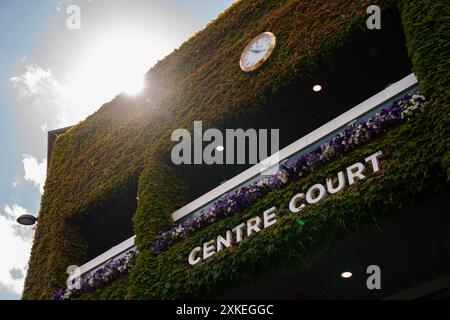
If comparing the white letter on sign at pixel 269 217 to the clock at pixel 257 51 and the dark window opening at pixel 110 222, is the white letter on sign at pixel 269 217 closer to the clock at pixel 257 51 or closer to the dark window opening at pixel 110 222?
the clock at pixel 257 51

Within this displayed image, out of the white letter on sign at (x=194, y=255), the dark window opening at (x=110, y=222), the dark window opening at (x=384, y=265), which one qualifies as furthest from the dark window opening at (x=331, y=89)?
the dark window opening at (x=384, y=265)

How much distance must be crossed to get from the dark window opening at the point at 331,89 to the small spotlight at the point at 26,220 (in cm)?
500

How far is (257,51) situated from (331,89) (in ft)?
6.70

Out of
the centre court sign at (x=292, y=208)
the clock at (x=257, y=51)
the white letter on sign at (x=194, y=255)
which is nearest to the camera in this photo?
the centre court sign at (x=292, y=208)

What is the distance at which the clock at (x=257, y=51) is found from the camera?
15477mm

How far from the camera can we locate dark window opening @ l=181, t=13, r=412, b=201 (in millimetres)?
14359

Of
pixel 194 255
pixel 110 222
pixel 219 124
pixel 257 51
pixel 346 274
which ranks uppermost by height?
pixel 257 51

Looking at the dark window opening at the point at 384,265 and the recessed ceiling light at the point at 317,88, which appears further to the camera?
the recessed ceiling light at the point at 317,88

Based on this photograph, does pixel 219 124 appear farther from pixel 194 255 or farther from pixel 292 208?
pixel 292 208

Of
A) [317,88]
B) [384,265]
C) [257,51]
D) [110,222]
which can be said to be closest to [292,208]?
[384,265]

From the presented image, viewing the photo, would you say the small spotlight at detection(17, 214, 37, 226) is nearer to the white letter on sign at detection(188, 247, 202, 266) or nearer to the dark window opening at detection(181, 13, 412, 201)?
the dark window opening at detection(181, 13, 412, 201)

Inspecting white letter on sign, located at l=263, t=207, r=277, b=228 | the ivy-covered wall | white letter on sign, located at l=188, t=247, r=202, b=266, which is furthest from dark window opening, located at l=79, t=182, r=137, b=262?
white letter on sign, located at l=263, t=207, r=277, b=228

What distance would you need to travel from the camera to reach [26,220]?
1878 cm
